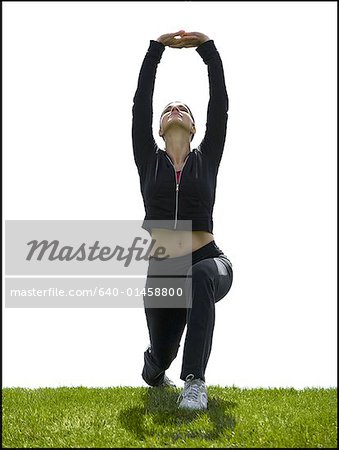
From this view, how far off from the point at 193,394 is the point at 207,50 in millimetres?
2672

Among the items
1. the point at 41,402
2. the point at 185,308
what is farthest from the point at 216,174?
the point at 41,402

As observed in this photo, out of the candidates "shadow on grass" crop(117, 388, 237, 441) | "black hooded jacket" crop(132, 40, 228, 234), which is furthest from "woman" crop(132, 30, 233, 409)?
"shadow on grass" crop(117, 388, 237, 441)

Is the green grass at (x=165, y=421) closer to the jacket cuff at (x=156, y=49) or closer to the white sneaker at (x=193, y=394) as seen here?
the white sneaker at (x=193, y=394)

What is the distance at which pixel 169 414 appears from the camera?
13.0ft

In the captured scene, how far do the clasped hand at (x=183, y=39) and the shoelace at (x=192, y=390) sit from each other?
2.67m

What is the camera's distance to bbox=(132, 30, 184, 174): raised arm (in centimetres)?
477

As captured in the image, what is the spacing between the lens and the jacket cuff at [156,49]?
4.88 metres

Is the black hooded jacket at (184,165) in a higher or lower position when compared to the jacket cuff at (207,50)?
lower

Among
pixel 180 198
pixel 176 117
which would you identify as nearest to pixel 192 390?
pixel 180 198

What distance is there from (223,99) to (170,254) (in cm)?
131

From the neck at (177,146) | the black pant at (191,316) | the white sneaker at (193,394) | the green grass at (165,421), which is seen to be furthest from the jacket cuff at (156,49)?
the green grass at (165,421)

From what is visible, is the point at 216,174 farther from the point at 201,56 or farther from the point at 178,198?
the point at 201,56

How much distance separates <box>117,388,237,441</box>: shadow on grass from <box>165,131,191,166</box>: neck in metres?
1.85

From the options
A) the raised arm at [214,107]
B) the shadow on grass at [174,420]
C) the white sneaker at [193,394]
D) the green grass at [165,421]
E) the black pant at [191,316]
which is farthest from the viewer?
the raised arm at [214,107]
